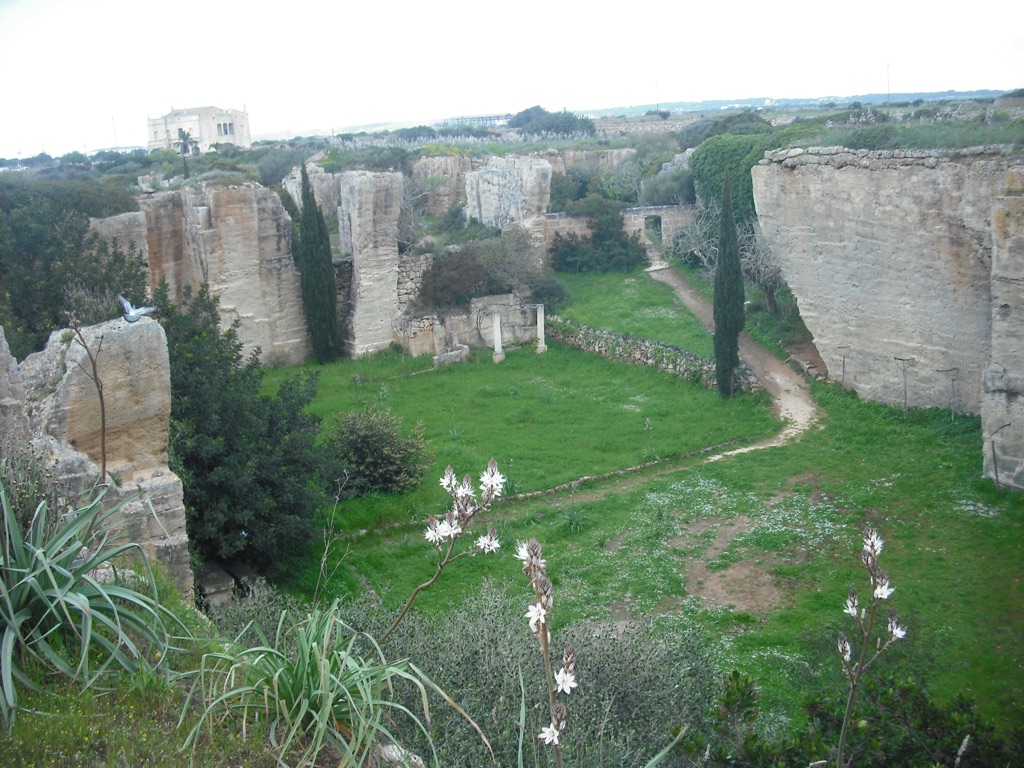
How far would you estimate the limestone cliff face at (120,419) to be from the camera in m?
7.29

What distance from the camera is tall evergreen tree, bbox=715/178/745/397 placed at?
16953 mm

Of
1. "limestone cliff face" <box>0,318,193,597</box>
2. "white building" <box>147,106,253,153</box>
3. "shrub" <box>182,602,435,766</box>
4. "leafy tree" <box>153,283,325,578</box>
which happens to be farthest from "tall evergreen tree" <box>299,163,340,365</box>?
"white building" <box>147,106,253,153</box>

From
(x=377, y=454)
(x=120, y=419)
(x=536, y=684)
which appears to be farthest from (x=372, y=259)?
(x=536, y=684)

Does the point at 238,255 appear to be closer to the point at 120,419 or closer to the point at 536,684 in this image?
the point at 120,419

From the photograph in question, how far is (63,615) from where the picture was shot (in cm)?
477

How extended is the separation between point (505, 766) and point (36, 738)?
226 cm

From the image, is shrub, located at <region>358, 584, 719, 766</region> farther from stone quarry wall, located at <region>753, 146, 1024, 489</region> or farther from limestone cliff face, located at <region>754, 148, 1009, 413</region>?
limestone cliff face, located at <region>754, 148, 1009, 413</region>

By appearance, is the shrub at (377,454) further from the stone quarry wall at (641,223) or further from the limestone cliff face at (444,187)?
the limestone cliff face at (444,187)

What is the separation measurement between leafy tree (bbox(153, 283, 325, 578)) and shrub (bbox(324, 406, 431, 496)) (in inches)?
53.8

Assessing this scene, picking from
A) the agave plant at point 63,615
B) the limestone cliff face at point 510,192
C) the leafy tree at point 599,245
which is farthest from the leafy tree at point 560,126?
the agave plant at point 63,615

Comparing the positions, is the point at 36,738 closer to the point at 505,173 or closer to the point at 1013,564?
the point at 1013,564

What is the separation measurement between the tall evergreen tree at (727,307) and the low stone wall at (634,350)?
74 cm

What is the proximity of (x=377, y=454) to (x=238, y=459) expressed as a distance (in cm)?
307

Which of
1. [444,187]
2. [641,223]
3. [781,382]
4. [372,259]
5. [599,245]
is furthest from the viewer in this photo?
[444,187]
